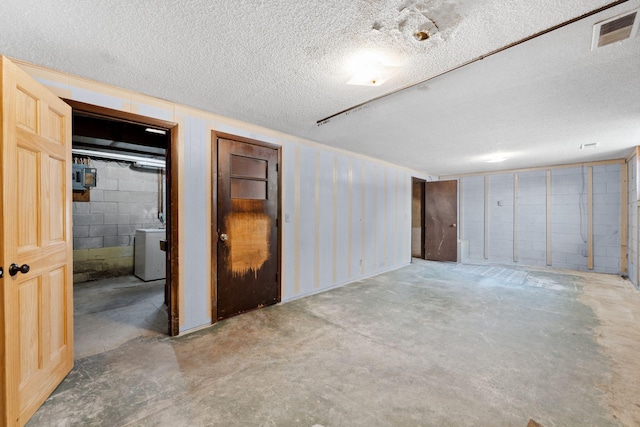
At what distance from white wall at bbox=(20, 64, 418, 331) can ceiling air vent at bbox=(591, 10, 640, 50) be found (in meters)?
3.01

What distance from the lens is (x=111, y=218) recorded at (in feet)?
16.6

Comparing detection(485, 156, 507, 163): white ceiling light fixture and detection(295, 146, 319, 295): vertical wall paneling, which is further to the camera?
detection(485, 156, 507, 163): white ceiling light fixture

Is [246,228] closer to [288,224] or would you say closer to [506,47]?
[288,224]

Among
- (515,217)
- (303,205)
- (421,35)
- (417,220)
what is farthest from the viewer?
(417,220)

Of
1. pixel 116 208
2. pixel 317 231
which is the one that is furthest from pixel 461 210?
pixel 116 208

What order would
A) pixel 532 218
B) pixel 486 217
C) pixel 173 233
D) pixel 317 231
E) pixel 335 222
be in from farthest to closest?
pixel 486 217 < pixel 532 218 < pixel 335 222 < pixel 317 231 < pixel 173 233

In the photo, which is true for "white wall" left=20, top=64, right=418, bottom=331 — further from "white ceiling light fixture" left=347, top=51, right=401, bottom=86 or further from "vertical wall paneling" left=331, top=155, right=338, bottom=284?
"white ceiling light fixture" left=347, top=51, right=401, bottom=86

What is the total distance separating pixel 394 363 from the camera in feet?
7.25

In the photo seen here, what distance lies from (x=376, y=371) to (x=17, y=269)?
Result: 245cm

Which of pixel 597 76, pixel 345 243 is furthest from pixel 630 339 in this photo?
pixel 345 243

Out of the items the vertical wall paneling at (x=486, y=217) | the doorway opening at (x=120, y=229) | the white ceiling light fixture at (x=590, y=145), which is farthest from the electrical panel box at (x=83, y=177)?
the vertical wall paneling at (x=486, y=217)

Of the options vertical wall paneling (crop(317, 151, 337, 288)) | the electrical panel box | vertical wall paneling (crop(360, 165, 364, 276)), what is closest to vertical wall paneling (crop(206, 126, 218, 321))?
vertical wall paneling (crop(317, 151, 337, 288))

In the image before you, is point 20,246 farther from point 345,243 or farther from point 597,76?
point 597,76

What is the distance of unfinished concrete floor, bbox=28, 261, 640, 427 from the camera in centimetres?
164
